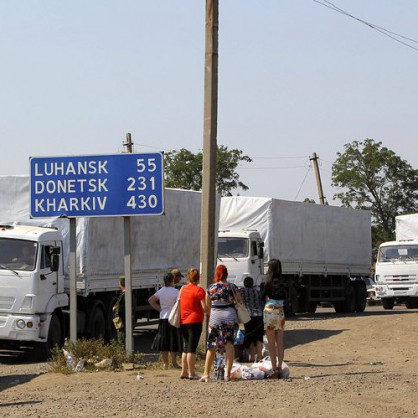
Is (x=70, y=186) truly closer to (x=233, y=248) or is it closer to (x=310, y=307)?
(x=233, y=248)

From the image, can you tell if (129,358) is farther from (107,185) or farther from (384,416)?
(384,416)

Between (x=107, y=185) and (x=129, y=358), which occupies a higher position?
(x=107, y=185)

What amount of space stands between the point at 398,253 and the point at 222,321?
23.7m

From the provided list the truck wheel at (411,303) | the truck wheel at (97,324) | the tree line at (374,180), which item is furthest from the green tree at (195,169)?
the truck wheel at (97,324)

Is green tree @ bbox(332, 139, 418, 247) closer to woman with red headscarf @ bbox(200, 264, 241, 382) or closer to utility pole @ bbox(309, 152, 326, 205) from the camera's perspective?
utility pole @ bbox(309, 152, 326, 205)

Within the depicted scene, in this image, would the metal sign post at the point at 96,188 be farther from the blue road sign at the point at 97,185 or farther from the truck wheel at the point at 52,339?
the truck wheel at the point at 52,339

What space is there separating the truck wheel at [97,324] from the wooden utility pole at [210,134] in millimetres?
4095

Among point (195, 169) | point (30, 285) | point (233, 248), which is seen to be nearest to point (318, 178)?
point (195, 169)

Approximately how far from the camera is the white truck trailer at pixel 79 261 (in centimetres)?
1952

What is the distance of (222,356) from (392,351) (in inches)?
247

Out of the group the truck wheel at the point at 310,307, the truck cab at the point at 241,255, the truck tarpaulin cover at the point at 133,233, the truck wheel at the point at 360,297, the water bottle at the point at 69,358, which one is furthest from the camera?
the truck wheel at the point at 360,297

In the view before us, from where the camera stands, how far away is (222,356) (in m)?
15.9

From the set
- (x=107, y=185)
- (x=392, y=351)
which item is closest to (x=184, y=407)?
(x=107, y=185)

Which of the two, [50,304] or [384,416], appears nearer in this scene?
[384,416]
